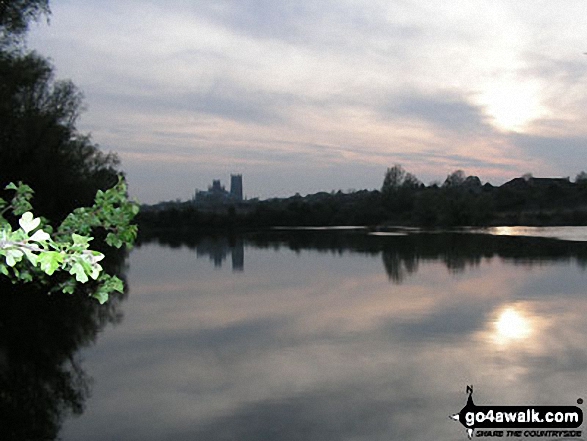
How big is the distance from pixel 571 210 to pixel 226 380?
457 ft

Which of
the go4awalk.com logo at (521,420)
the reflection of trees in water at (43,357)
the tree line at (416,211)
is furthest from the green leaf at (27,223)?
the tree line at (416,211)

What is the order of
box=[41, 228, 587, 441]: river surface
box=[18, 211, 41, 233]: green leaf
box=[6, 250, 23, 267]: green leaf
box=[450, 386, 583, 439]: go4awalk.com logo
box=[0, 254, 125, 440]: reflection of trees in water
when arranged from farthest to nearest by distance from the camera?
box=[0, 254, 125, 440]: reflection of trees in water, box=[41, 228, 587, 441]: river surface, box=[450, 386, 583, 439]: go4awalk.com logo, box=[6, 250, 23, 267]: green leaf, box=[18, 211, 41, 233]: green leaf

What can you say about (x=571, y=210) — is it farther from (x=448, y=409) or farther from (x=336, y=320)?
(x=448, y=409)

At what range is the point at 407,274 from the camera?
117 ft

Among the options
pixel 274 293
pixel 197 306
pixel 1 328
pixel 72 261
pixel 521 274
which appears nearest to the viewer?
pixel 72 261

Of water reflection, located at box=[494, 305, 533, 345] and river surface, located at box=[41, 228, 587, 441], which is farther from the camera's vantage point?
water reflection, located at box=[494, 305, 533, 345]

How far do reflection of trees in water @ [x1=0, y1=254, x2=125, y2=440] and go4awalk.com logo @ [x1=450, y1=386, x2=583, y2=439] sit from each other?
7649 millimetres

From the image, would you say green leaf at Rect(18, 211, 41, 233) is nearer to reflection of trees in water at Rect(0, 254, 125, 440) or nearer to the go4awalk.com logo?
reflection of trees in water at Rect(0, 254, 125, 440)

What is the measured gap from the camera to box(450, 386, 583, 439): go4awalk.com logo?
10078 millimetres

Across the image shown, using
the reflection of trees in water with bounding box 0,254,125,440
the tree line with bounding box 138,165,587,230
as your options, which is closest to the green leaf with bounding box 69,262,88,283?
the reflection of trees in water with bounding box 0,254,125,440

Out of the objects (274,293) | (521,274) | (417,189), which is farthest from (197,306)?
(417,189)

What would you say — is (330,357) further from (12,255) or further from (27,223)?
(27,223)

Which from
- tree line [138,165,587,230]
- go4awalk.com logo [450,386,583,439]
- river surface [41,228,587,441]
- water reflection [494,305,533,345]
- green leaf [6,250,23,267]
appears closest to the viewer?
green leaf [6,250,23,267]

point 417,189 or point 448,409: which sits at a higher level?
point 417,189
